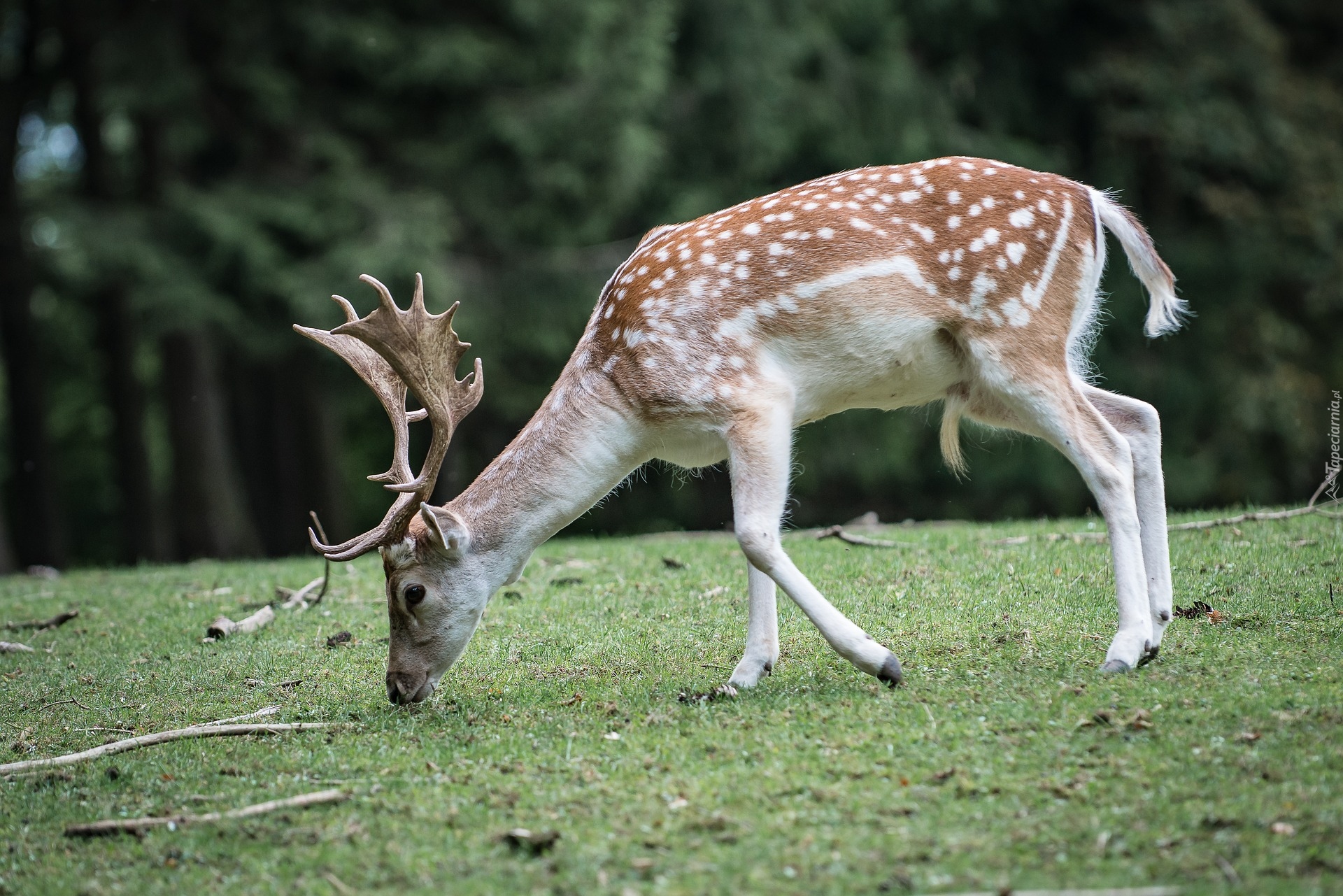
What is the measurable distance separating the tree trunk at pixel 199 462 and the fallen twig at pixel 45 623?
26.9 ft

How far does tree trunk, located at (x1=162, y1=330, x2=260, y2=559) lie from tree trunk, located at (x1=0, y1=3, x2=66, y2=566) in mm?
1770

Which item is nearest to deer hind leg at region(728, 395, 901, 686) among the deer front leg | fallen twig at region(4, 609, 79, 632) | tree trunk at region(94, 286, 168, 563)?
the deer front leg

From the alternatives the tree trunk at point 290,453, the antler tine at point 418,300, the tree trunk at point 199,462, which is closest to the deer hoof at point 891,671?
the antler tine at point 418,300

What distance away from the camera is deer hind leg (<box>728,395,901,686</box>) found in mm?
4617

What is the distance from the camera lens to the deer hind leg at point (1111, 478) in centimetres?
467

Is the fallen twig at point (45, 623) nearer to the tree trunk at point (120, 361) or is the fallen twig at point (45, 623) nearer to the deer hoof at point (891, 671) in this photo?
the deer hoof at point (891, 671)

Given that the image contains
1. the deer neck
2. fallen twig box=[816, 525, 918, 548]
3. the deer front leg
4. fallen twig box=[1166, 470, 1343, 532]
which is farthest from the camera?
fallen twig box=[816, 525, 918, 548]

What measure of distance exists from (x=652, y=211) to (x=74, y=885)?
1454 centimetres

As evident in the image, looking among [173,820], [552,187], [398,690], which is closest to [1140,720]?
[398,690]

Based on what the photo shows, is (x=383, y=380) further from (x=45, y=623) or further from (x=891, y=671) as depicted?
(x=45, y=623)

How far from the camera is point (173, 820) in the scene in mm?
3922

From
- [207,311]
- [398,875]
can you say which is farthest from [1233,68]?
[398,875]

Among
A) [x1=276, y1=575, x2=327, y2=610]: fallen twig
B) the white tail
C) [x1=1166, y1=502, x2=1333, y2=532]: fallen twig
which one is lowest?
[x1=276, y1=575, x2=327, y2=610]: fallen twig

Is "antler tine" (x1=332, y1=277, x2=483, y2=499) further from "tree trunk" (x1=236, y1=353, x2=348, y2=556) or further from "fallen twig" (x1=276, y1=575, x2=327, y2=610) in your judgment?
"tree trunk" (x1=236, y1=353, x2=348, y2=556)
